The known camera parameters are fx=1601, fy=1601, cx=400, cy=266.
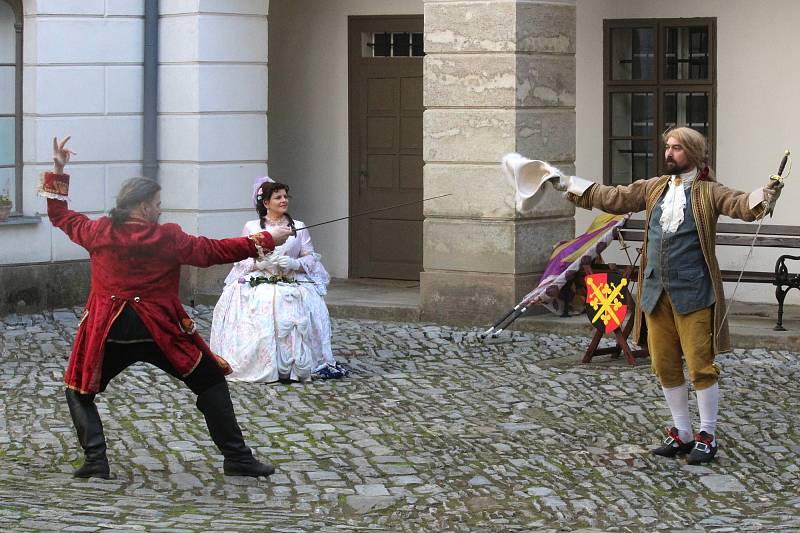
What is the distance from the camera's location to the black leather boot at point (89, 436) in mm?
7402

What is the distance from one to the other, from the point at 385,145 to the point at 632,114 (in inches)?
94.9

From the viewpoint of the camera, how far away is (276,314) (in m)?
10.2

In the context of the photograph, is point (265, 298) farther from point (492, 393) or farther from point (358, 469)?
point (358, 469)

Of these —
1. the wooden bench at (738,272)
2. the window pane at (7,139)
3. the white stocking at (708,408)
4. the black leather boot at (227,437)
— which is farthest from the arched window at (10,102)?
the white stocking at (708,408)

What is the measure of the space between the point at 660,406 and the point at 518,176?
191 cm

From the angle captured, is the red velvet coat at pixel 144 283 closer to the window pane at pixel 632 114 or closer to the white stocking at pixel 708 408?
the white stocking at pixel 708 408

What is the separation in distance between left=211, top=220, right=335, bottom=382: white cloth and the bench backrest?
244cm

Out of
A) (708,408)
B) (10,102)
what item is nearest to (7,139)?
(10,102)

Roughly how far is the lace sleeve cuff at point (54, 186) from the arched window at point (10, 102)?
236 inches

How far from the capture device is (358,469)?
7.66m

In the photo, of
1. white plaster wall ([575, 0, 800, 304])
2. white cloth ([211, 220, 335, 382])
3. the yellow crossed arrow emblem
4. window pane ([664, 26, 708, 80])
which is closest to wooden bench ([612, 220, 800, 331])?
the yellow crossed arrow emblem

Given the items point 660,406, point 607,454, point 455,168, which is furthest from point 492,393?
point 455,168

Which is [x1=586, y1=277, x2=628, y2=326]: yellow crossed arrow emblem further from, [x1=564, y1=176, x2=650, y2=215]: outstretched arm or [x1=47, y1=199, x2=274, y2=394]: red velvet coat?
[x1=47, y1=199, x2=274, y2=394]: red velvet coat

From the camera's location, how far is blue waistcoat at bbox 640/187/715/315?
7.74 meters
